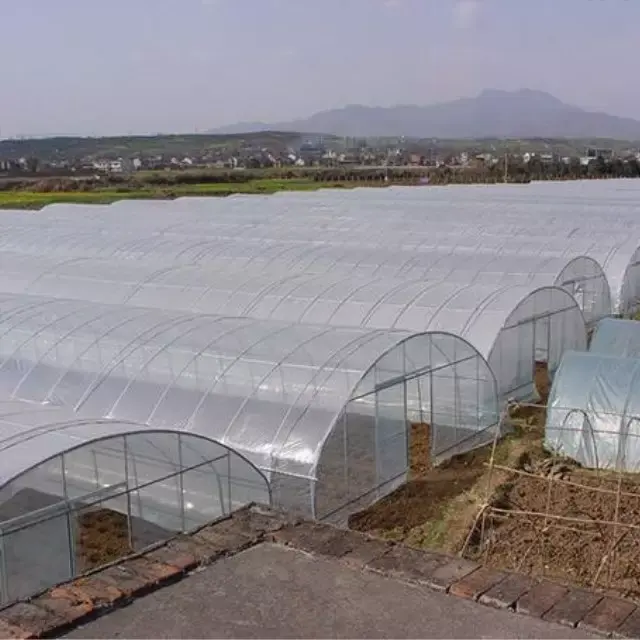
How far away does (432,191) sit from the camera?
59500 millimetres

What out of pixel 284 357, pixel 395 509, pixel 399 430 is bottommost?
pixel 395 509

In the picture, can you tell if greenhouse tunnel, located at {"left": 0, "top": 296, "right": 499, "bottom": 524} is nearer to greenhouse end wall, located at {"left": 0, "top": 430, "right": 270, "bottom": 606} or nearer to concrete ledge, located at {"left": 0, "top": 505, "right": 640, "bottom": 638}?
greenhouse end wall, located at {"left": 0, "top": 430, "right": 270, "bottom": 606}

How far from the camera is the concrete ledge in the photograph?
16.4 ft

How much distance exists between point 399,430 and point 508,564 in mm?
3502

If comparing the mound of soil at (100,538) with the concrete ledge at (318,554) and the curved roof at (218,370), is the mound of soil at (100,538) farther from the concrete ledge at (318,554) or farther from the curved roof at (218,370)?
the concrete ledge at (318,554)

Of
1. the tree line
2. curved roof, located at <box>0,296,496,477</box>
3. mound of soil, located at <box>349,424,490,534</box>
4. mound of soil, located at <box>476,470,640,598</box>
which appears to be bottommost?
mound of soil, located at <box>349,424,490,534</box>

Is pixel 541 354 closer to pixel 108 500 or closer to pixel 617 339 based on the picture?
pixel 617 339

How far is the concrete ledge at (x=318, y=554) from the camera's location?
5.00 metres

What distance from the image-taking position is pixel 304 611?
5164 millimetres

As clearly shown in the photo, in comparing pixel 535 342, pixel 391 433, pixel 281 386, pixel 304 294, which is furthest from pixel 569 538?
pixel 304 294

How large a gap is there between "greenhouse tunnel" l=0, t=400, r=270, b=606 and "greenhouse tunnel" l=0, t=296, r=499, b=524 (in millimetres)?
1527

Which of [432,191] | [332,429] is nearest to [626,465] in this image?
[332,429]

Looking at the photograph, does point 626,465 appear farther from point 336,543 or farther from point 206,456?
point 336,543

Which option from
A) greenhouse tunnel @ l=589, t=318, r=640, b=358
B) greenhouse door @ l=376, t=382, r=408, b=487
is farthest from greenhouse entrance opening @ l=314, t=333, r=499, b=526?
greenhouse tunnel @ l=589, t=318, r=640, b=358
